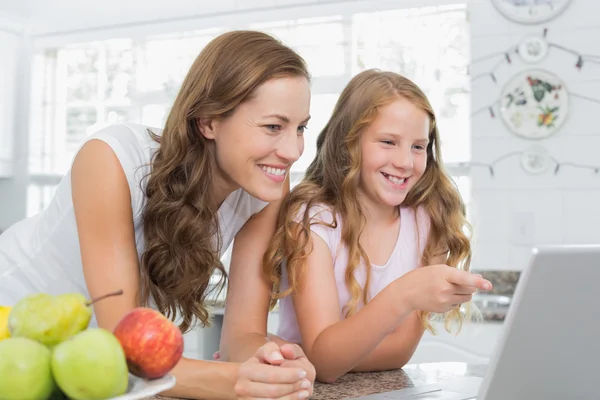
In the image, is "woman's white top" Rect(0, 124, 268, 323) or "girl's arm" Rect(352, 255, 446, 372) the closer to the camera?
"woman's white top" Rect(0, 124, 268, 323)

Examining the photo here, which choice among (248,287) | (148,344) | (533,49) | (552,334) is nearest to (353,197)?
(248,287)

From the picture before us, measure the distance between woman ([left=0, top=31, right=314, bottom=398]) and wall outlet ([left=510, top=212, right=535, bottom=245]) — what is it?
8.55 feet

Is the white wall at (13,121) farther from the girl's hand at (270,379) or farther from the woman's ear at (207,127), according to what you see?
the girl's hand at (270,379)

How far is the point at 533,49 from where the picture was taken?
3746 mm

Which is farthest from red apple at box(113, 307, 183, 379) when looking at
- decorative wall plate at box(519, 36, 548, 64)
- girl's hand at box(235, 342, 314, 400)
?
decorative wall plate at box(519, 36, 548, 64)

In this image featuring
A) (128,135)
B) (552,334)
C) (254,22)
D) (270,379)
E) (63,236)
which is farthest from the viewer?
(254,22)

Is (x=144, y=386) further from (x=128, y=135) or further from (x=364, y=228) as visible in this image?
(x=364, y=228)

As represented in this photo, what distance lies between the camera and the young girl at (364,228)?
1338mm

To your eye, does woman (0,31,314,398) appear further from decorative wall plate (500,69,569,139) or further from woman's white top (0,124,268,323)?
decorative wall plate (500,69,569,139)

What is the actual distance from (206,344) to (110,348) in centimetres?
312

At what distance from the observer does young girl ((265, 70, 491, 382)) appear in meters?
1.34

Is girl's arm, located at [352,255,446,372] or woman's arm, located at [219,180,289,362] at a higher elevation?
woman's arm, located at [219,180,289,362]

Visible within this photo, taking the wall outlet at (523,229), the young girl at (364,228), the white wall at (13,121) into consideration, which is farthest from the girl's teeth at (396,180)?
the white wall at (13,121)

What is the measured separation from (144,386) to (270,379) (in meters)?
0.31
